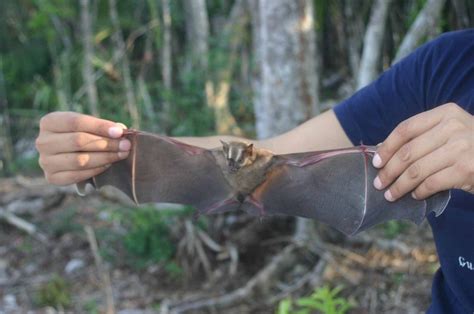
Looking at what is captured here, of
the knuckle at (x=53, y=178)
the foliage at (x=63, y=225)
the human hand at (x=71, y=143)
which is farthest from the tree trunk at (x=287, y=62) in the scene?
the knuckle at (x=53, y=178)

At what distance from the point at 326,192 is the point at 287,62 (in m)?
2.40

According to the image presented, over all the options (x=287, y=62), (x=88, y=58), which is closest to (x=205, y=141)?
(x=287, y=62)

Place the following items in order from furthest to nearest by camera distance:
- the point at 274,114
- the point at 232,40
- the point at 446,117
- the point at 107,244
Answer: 1. the point at 232,40
2. the point at 107,244
3. the point at 274,114
4. the point at 446,117

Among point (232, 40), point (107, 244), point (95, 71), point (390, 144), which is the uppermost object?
point (390, 144)

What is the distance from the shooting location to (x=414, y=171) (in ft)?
5.36

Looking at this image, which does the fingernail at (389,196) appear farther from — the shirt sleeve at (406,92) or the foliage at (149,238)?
the foliage at (149,238)

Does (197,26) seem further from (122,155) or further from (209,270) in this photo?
(122,155)

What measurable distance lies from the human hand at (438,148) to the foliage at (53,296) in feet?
12.2

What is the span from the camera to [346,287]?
4508mm

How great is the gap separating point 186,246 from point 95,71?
15.3 feet

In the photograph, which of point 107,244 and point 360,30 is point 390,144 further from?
point 360,30

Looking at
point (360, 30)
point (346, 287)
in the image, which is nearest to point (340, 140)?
point (346, 287)

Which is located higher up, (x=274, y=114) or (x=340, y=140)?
(x=340, y=140)

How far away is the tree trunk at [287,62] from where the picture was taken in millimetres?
4574
